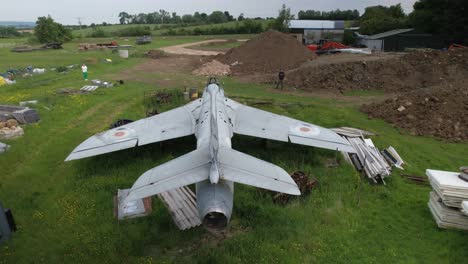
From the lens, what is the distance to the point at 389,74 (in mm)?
31969

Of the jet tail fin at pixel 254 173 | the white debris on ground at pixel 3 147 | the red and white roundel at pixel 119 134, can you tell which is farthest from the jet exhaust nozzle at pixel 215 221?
the white debris on ground at pixel 3 147

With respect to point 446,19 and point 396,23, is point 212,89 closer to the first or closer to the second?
point 446,19

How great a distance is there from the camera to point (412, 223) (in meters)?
11.7

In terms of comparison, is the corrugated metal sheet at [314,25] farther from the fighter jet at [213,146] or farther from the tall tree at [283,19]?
the fighter jet at [213,146]

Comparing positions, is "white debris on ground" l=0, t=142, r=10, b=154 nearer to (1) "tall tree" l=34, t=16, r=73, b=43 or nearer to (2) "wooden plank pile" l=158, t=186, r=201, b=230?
(2) "wooden plank pile" l=158, t=186, r=201, b=230

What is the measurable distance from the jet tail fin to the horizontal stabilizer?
512mm

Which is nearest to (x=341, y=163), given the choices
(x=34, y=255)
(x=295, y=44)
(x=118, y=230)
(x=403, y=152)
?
(x=403, y=152)

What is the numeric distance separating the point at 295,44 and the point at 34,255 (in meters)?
40.7

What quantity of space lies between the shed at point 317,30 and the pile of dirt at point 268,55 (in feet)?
102

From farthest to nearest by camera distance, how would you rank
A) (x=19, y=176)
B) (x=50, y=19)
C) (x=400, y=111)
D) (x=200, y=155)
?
1. (x=50, y=19)
2. (x=400, y=111)
3. (x=19, y=176)
4. (x=200, y=155)

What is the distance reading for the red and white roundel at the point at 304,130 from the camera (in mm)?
16047

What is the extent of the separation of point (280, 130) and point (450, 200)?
7.74 meters

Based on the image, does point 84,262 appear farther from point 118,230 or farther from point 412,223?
point 412,223

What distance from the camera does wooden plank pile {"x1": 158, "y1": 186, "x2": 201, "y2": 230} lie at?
11.1m
